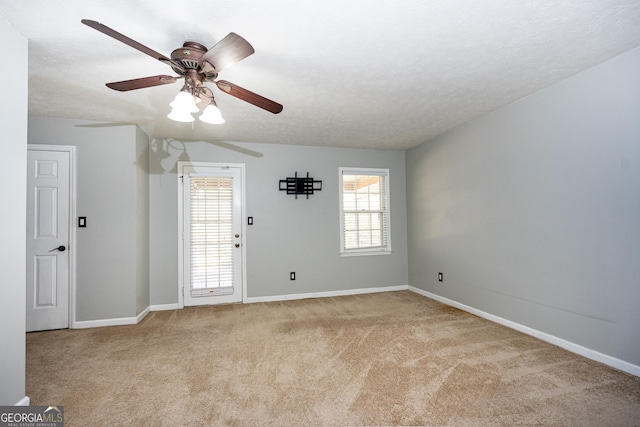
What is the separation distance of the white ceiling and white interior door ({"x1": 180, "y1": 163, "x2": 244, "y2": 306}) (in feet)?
3.75

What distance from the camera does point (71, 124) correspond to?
11.6 feet

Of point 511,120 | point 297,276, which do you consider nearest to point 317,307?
point 297,276

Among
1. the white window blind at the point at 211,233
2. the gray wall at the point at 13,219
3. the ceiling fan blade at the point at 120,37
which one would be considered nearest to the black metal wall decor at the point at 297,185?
the white window blind at the point at 211,233

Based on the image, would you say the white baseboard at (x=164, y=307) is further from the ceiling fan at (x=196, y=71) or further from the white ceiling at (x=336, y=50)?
the ceiling fan at (x=196, y=71)

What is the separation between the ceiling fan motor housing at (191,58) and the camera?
1.88m

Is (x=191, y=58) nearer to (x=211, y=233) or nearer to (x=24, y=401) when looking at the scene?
(x=24, y=401)

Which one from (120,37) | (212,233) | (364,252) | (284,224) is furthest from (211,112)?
(364,252)

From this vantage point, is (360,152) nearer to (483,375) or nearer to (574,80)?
(574,80)

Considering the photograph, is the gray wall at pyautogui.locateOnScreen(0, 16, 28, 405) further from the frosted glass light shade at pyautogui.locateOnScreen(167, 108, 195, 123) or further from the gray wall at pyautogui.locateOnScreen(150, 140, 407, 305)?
the gray wall at pyautogui.locateOnScreen(150, 140, 407, 305)

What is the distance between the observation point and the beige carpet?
6.24 ft

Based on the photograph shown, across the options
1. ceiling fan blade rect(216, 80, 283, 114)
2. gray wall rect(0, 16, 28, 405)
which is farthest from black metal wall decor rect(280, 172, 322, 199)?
gray wall rect(0, 16, 28, 405)

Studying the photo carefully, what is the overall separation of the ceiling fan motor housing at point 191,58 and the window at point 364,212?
10.9 feet

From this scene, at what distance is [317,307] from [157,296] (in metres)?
2.30

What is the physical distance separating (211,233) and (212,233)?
0.05 ft
